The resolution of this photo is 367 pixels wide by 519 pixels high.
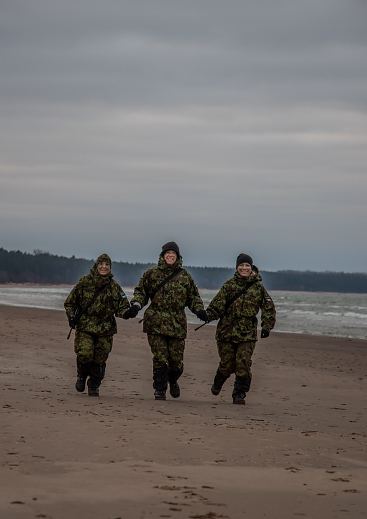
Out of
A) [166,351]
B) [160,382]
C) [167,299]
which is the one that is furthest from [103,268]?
[160,382]

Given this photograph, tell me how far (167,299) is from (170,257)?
485 millimetres

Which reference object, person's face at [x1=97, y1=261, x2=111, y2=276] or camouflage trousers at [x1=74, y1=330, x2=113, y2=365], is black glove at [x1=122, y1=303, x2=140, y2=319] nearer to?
camouflage trousers at [x1=74, y1=330, x2=113, y2=365]

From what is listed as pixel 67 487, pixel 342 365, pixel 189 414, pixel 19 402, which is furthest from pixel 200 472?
pixel 342 365

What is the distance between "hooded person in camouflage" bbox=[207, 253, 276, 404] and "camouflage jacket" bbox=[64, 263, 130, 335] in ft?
3.55

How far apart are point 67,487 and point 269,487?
1.24 meters

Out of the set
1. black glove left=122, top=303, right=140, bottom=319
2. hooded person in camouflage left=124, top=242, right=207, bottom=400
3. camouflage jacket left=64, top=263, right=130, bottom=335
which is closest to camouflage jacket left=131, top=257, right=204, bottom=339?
hooded person in camouflage left=124, top=242, right=207, bottom=400

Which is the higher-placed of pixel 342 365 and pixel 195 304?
pixel 195 304

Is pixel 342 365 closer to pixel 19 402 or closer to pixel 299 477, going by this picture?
pixel 19 402

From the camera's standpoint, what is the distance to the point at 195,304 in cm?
1130

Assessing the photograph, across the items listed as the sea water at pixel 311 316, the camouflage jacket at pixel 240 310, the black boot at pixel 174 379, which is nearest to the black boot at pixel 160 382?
the black boot at pixel 174 379

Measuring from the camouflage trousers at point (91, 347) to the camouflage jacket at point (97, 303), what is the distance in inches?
3.1

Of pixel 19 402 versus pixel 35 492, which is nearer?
pixel 35 492

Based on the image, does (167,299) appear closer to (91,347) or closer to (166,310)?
(166,310)

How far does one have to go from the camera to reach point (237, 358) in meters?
11.2
